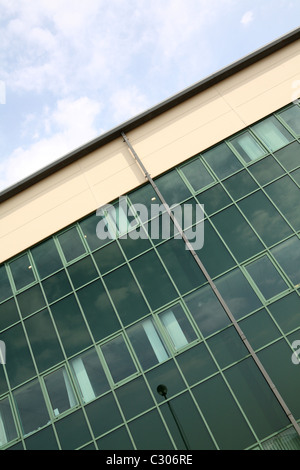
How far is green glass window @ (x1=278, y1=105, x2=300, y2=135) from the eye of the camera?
46.5 feet

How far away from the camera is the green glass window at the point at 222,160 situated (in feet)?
46.0

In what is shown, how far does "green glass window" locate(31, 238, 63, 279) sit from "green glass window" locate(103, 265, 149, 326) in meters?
2.34

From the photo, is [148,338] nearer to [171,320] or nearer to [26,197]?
[171,320]

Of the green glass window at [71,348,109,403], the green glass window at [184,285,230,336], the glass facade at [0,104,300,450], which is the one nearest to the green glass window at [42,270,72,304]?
the glass facade at [0,104,300,450]

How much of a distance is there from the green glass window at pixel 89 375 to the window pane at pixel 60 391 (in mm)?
363

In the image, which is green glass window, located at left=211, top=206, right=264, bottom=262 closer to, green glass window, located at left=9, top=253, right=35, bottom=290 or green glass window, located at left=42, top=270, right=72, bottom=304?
green glass window, located at left=42, top=270, right=72, bottom=304

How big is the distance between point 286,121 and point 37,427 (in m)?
14.8

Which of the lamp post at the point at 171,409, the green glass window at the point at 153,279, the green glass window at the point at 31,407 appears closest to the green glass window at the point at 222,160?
the green glass window at the point at 153,279

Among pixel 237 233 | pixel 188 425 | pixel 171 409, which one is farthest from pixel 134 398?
pixel 237 233

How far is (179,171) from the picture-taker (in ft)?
47.1

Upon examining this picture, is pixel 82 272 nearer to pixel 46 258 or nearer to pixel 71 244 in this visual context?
pixel 71 244

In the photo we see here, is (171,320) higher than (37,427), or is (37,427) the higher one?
(171,320)
